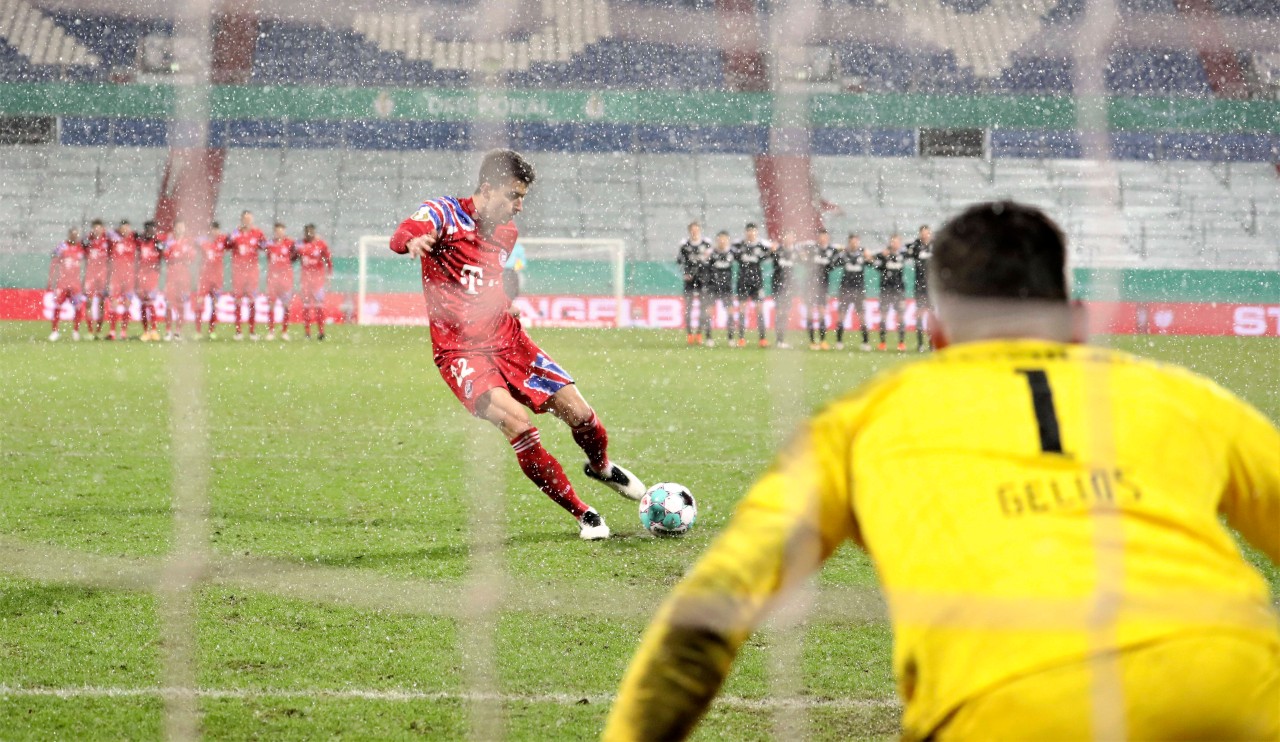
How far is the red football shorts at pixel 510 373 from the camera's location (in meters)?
5.59

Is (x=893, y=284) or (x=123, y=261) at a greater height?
(x=123, y=261)

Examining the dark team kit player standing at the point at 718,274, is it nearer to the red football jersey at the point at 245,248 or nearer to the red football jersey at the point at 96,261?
the red football jersey at the point at 245,248

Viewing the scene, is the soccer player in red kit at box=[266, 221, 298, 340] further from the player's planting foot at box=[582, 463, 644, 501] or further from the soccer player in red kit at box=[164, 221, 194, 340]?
the player's planting foot at box=[582, 463, 644, 501]

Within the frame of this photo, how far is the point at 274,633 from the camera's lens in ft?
13.3

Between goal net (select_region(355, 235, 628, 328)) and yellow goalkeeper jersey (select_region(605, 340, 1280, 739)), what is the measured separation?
65.2 feet

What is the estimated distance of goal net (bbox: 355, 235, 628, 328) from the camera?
2167 centimetres

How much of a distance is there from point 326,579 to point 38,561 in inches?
46.0

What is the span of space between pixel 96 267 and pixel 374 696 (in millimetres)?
17573

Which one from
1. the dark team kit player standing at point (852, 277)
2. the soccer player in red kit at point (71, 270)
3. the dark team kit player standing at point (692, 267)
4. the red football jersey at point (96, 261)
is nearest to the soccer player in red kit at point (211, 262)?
the red football jersey at point (96, 261)

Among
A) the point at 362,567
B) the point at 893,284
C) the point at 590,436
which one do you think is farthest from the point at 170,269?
the point at 362,567

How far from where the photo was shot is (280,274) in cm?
2008

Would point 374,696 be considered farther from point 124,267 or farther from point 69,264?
point 69,264

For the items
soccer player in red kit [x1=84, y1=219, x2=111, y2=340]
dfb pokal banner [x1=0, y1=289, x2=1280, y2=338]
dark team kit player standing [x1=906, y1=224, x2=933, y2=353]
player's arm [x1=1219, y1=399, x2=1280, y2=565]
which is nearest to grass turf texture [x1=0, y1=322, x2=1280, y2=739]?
player's arm [x1=1219, y1=399, x2=1280, y2=565]

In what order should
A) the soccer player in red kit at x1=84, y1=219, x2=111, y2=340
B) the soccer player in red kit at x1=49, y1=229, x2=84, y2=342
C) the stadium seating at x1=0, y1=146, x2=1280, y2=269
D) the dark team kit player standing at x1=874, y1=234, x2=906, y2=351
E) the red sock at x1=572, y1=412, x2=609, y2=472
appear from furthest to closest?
the stadium seating at x1=0, y1=146, x2=1280, y2=269 < the soccer player in red kit at x1=49, y1=229, x2=84, y2=342 < the soccer player in red kit at x1=84, y1=219, x2=111, y2=340 < the dark team kit player standing at x1=874, y1=234, x2=906, y2=351 < the red sock at x1=572, y1=412, x2=609, y2=472
